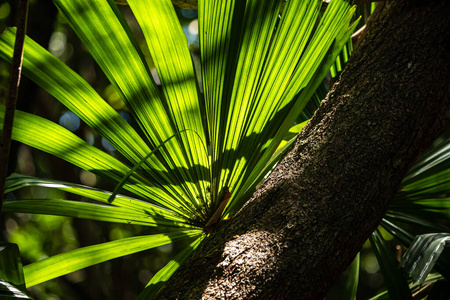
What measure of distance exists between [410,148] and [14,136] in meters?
0.76

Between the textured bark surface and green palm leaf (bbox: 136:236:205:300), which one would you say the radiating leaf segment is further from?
the textured bark surface

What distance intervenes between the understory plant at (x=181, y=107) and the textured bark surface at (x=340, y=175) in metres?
0.12

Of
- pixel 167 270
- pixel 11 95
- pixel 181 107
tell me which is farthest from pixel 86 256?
pixel 11 95

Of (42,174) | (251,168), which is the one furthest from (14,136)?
(42,174)

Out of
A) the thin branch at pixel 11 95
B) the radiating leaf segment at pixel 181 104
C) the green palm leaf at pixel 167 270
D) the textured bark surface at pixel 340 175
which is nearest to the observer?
the thin branch at pixel 11 95

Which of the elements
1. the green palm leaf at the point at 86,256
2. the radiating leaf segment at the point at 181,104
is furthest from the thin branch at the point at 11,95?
the green palm leaf at the point at 86,256

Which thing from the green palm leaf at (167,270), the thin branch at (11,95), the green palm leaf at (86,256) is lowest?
the green palm leaf at (167,270)

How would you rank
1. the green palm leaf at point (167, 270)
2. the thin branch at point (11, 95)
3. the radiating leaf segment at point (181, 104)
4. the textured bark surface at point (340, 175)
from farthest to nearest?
the green palm leaf at point (167, 270) → the radiating leaf segment at point (181, 104) → the textured bark surface at point (340, 175) → the thin branch at point (11, 95)

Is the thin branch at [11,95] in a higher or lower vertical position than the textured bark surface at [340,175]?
higher

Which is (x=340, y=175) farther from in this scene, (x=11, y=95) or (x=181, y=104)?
(x=11, y=95)

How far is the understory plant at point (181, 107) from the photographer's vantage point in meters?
0.79

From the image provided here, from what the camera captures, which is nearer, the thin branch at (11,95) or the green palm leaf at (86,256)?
the thin branch at (11,95)

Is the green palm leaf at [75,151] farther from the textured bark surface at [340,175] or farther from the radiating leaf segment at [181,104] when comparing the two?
the textured bark surface at [340,175]

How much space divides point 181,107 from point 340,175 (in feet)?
1.22
